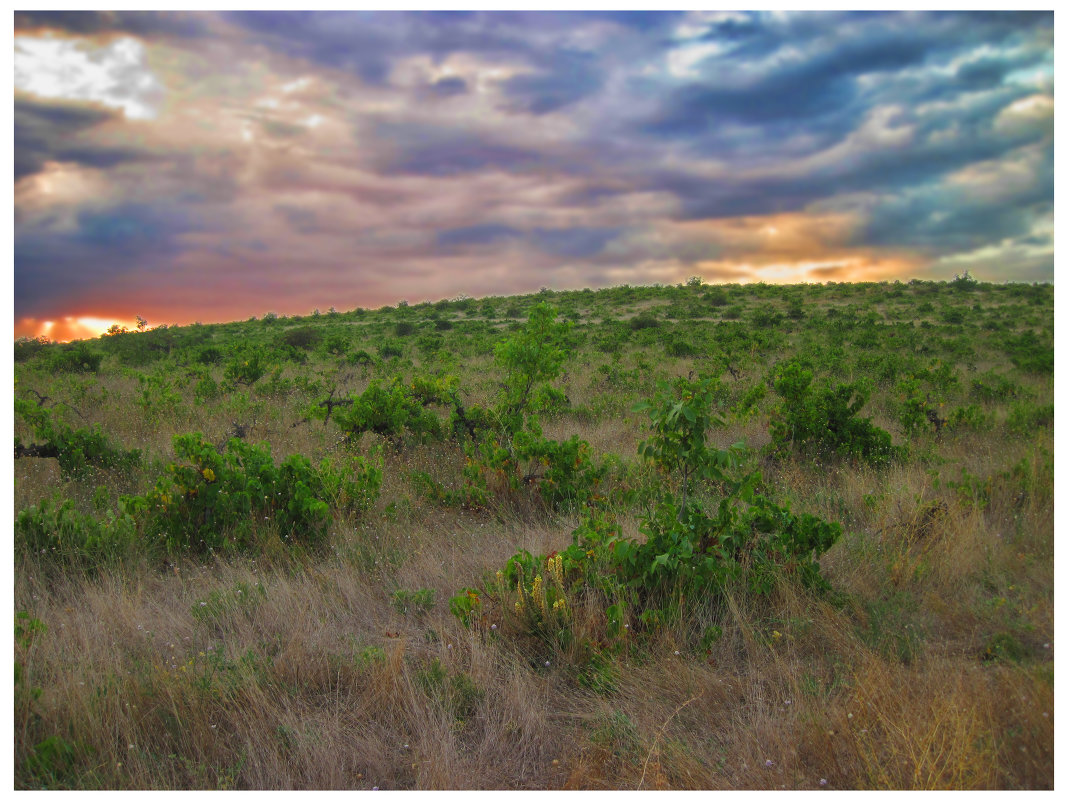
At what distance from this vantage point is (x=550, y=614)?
3.30 meters

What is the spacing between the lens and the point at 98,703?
265 cm

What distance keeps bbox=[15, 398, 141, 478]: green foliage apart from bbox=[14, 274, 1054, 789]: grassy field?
0.03m

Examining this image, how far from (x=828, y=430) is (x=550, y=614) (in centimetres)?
483

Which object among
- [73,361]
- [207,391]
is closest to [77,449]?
[207,391]

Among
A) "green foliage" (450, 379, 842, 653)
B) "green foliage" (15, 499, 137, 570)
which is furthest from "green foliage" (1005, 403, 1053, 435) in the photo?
"green foliage" (15, 499, 137, 570)

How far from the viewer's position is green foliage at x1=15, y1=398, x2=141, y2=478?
6.08 m

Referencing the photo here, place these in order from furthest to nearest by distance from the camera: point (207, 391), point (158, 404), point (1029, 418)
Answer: point (207, 391), point (158, 404), point (1029, 418)

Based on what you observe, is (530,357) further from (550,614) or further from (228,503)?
(550,614)

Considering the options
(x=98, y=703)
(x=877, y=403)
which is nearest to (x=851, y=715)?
(x=98, y=703)

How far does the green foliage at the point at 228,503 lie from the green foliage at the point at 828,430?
485 centimetres

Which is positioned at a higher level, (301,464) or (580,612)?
(301,464)

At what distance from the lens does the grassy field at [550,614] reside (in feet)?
8.12

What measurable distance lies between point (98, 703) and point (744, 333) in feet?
68.7
